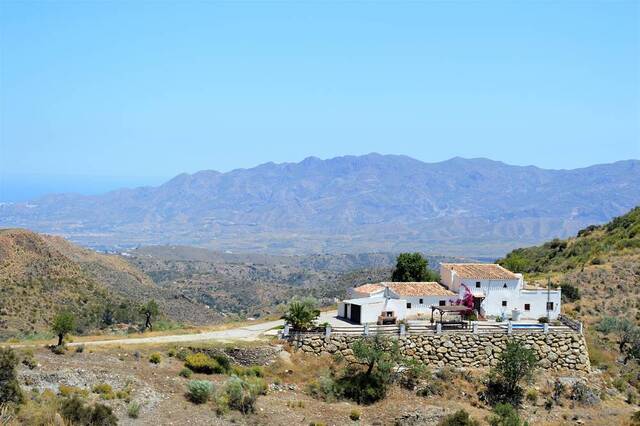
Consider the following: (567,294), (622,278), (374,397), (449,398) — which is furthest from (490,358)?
(622,278)

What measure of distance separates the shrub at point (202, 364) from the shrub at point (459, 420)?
36.0 ft

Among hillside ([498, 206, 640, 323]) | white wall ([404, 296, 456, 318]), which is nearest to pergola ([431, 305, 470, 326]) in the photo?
white wall ([404, 296, 456, 318])

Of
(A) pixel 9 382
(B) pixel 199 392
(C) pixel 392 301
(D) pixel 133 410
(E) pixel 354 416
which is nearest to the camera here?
(A) pixel 9 382

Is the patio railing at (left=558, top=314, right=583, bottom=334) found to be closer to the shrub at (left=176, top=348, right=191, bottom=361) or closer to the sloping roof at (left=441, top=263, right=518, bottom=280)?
the sloping roof at (left=441, top=263, right=518, bottom=280)

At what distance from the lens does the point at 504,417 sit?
107 ft

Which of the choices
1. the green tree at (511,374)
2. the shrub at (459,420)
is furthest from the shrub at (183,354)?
the green tree at (511,374)

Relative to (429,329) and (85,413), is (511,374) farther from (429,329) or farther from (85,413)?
(85,413)

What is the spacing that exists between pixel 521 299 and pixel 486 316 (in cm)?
237

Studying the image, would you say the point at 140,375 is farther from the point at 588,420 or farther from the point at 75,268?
the point at 75,268

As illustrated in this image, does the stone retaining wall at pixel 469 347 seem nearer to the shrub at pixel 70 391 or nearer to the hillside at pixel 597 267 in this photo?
→ the hillside at pixel 597 267

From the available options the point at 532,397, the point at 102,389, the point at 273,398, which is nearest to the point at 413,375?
the point at 532,397

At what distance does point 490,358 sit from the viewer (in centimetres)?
3909

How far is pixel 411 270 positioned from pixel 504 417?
1878 centimetres

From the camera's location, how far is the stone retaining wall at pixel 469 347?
38406mm
